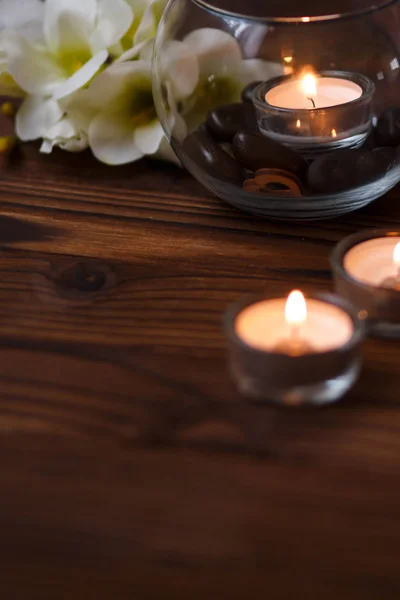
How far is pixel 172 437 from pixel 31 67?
0.46 meters

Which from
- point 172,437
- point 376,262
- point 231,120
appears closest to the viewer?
point 172,437

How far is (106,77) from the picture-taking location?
2.47ft

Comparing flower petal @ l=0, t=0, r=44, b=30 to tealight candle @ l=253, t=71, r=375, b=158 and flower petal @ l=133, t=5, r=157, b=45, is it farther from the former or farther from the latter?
tealight candle @ l=253, t=71, r=375, b=158

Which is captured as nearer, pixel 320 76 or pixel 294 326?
pixel 294 326

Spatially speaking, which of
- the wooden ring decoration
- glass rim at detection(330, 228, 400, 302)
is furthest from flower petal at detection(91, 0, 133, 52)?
glass rim at detection(330, 228, 400, 302)

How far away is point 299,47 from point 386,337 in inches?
10.0

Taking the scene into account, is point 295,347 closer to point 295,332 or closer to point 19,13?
point 295,332

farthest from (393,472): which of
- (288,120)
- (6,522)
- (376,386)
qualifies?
(288,120)

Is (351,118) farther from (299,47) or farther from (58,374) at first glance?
(58,374)

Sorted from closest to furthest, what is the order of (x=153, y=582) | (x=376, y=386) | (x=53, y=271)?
(x=153, y=582)
(x=376, y=386)
(x=53, y=271)

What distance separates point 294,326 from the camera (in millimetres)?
522

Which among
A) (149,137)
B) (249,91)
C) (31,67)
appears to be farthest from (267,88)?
(31,67)

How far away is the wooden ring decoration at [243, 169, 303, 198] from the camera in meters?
0.65

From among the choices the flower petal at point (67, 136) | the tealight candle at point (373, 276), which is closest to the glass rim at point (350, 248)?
the tealight candle at point (373, 276)
